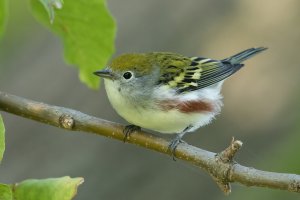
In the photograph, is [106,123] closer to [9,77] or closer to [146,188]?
[146,188]

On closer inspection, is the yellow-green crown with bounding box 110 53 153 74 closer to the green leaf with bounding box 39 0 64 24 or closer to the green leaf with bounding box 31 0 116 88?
the green leaf with bounding box 31 0 116 88

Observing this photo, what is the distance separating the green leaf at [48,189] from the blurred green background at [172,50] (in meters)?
3.75

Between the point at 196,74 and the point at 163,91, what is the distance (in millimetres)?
556

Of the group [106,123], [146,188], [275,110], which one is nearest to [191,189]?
A: [146,188]

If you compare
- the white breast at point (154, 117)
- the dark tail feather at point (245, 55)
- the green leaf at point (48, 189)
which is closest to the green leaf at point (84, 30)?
the green leaf at point (48, 189)

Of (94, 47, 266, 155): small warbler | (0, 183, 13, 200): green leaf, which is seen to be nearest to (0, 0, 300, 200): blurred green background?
(94, 47, 266, 155): small warbler

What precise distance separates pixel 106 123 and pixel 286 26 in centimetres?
372

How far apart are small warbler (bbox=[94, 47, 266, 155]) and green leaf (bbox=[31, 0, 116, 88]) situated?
846 mm

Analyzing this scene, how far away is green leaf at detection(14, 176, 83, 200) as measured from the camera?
2111 millimetres

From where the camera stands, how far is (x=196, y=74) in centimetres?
473

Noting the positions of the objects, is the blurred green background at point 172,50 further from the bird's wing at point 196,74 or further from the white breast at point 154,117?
the white breast at point 154,117

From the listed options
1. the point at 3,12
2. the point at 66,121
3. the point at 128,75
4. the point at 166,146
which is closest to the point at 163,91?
the point at 128,75

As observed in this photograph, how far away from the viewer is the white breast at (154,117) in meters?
3.94

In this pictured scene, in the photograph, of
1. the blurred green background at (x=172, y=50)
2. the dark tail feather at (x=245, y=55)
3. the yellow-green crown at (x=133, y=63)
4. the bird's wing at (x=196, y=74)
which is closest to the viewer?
the yellow-green crown at (x=133, y=63)
